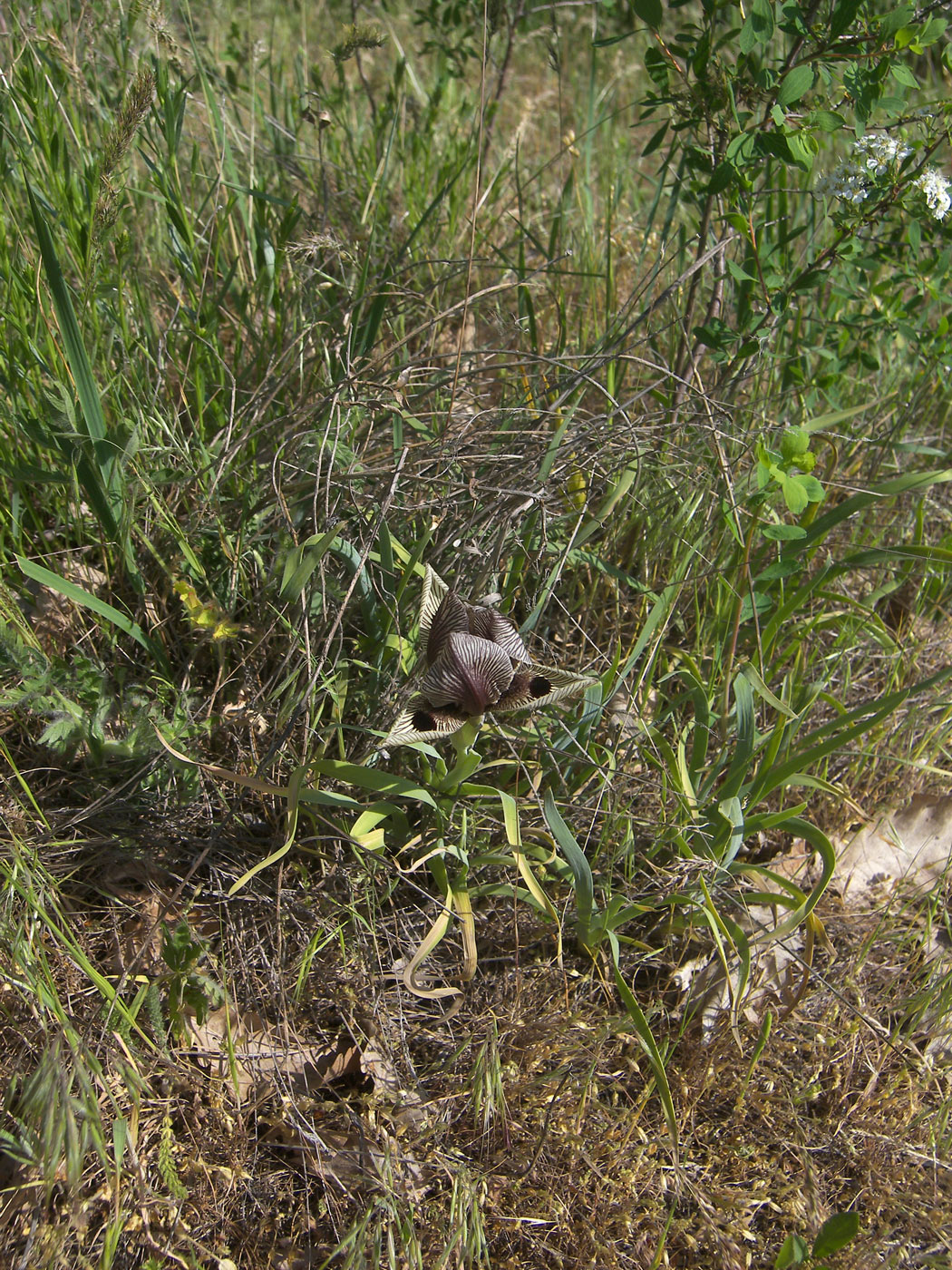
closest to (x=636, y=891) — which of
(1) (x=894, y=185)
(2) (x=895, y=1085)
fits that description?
(2) (x=895, y=1085)

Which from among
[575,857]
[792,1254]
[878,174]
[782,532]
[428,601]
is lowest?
[792,1254]

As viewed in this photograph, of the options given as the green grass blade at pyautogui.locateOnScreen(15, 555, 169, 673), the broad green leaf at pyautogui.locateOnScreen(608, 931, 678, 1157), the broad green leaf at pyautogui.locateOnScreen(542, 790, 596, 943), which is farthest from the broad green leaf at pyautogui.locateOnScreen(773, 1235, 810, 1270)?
the green grass blade at pyautogui.locateOnScreen(15, 555, 169, 673)

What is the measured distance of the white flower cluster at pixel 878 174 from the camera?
1.95m

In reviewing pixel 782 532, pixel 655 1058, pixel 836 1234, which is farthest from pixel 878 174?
pixel 836 1234

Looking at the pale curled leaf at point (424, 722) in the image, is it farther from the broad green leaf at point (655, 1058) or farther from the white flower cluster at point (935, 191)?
the white flower cluster at point (935, 191)

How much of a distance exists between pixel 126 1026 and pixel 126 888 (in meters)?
0.32

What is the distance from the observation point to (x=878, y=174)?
1.99 meters

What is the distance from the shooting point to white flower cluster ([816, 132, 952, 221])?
1.95 m

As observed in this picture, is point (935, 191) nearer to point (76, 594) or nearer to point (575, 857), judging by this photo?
point (575, 857)

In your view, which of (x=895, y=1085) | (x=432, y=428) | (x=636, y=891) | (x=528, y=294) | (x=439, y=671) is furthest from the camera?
(x=528, y=294)

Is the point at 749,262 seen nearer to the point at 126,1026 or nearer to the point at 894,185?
the point at 894,185

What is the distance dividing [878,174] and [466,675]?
4.89 ft

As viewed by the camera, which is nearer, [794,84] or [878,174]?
[794,84]

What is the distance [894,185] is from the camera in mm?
1944
